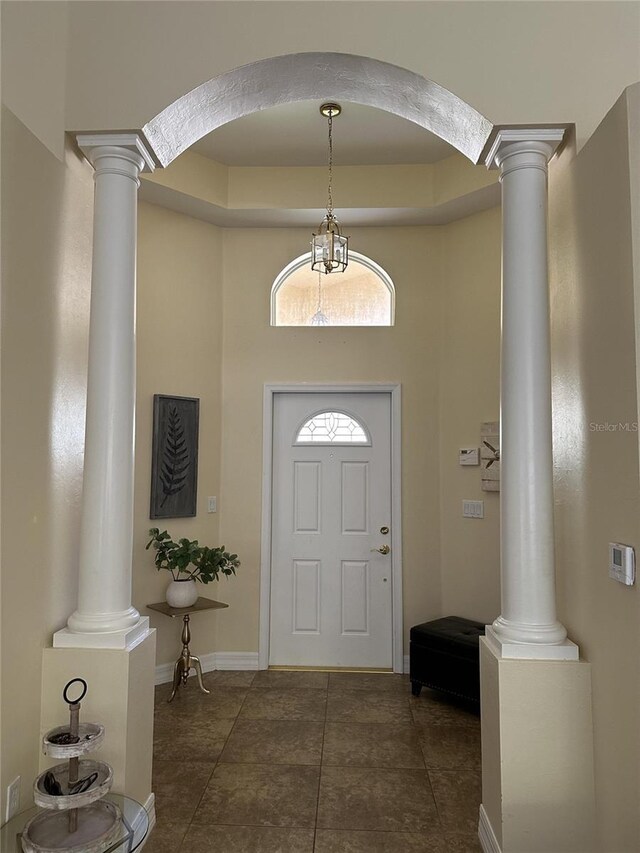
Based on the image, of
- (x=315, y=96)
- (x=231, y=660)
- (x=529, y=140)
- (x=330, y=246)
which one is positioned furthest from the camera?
(x=231, y=660)

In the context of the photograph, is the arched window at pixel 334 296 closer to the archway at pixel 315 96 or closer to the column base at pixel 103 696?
the archway at pixel 315 96

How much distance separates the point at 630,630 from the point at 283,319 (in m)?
3.27

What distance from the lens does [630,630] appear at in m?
1.78

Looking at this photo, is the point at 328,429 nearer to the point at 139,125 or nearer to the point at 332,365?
the point at 332,365

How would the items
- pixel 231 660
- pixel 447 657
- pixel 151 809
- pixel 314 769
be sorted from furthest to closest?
pixel 231 660, pixel 447 657, pixel 314 769, pixel 151 809

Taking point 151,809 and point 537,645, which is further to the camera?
point 151,809

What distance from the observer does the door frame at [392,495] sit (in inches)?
165

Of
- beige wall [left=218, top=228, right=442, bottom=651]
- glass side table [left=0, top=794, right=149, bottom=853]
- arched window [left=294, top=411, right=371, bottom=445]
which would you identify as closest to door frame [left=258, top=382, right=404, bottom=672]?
beige wall [left=218, top=228, right=442, bottom=651]

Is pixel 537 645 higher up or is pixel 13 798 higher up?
pixel 537 645

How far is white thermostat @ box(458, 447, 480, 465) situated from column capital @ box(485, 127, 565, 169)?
6.85 ft

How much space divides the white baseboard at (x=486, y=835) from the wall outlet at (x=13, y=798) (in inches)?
64.1

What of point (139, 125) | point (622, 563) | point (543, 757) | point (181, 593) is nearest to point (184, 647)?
point (181, 593)

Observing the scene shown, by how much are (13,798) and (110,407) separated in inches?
53.1

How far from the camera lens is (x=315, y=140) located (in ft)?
12.4
